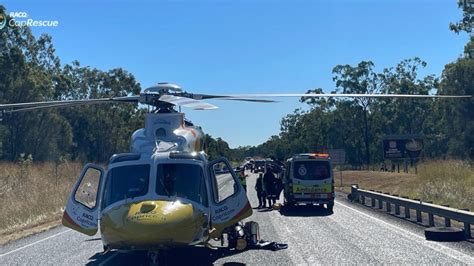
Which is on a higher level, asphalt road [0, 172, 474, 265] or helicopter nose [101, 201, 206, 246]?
helicopter nose [101, 201, 206, 246]

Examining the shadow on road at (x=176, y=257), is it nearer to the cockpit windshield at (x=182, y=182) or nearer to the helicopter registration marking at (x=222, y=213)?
the helicopter registration marking at (x=222, y=213)

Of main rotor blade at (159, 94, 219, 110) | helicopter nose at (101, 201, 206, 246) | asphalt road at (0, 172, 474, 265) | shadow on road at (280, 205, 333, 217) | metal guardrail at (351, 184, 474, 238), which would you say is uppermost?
main rotor blade at (159, 94, 219, 110)

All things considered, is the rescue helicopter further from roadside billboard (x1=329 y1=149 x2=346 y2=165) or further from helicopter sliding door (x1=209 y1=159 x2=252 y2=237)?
roadside billboard (x1=329 y1=149 x2=346 y2=165)

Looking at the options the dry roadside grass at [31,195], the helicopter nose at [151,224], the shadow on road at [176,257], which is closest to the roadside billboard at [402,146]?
the dry roadside grass at [31,195]

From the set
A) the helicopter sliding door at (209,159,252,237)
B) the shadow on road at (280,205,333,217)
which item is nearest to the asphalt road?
the helicopter sliding door at (209,159,252,237)

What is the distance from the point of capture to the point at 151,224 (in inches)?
376

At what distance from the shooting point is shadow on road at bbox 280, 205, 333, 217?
22.9 m

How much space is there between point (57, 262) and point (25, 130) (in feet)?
173

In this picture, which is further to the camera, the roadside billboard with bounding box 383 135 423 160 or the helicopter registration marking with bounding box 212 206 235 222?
the roadside billboard with bounding box 383 135 423 160

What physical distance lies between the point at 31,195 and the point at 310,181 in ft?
42.0

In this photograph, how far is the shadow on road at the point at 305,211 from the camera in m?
22.9

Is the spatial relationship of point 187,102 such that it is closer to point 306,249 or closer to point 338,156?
point 306,249

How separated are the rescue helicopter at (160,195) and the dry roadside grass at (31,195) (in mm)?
8009

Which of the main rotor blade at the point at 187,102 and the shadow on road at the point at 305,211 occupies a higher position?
the main rotor blade at the point at 187,102
